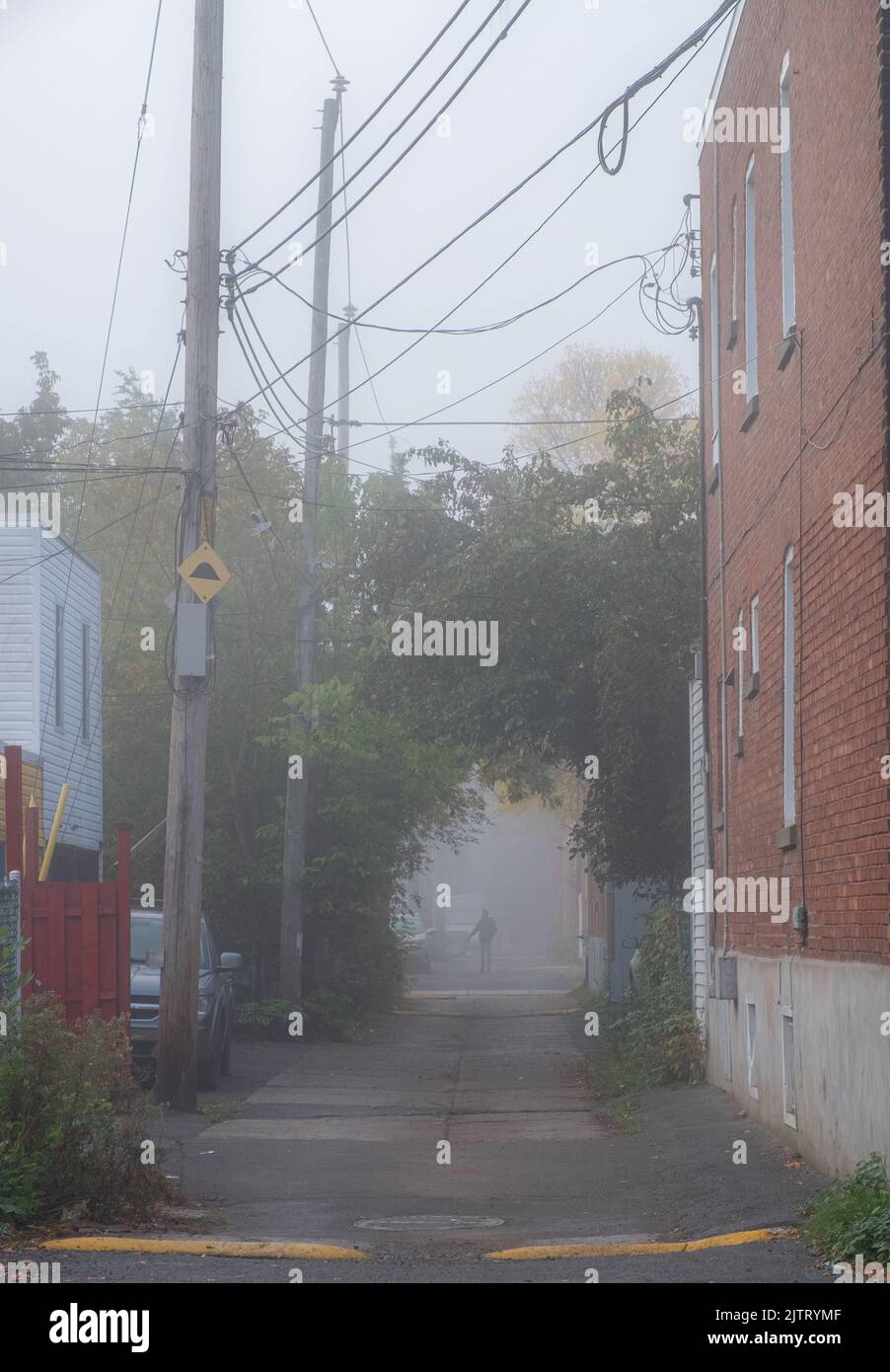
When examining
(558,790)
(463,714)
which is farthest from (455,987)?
(463,714)

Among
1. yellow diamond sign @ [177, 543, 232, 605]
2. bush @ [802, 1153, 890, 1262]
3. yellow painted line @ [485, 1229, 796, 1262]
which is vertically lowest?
yellow painted line @ [485, 1229, 796, 1262]

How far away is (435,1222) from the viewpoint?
10.1 m

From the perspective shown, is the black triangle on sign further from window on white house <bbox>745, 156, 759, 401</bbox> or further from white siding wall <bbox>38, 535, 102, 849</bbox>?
white siding wall <bbox>38, 535, 102, 849</bbox>

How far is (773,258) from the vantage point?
1307cm

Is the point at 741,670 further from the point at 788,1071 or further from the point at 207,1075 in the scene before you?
the point at 207,1075

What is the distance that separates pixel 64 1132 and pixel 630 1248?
3131 millimetres

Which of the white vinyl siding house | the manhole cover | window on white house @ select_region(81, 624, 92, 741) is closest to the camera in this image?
the manhole cover

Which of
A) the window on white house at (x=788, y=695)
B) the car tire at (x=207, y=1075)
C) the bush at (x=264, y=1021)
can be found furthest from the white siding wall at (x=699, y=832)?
the bush at (x=264, y=1021)

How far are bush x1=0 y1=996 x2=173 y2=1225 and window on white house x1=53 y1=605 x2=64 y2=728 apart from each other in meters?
13.2

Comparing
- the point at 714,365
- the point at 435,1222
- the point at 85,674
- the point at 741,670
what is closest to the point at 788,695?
the point at 741,670

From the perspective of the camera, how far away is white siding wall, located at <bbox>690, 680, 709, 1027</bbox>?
58.5 feet

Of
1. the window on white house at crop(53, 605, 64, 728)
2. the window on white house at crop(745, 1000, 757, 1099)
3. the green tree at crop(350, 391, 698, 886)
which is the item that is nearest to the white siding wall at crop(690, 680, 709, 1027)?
the green tree at crop(350, 391, 698, 886)

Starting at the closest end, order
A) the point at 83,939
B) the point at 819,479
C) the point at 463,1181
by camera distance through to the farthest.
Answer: the point at 819,479
the point at 463,1181
the point at 83,939

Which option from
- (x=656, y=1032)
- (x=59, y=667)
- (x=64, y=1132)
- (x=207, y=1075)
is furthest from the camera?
(x=59, y=667)
